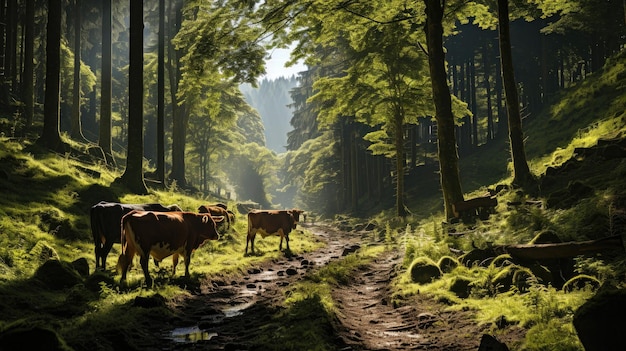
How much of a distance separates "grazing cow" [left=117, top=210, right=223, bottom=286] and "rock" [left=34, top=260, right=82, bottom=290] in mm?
904

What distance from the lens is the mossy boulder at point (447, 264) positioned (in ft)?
31.4

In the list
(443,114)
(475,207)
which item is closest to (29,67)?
(443,114)

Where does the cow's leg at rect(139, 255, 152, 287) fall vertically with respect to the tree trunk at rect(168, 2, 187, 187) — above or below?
below

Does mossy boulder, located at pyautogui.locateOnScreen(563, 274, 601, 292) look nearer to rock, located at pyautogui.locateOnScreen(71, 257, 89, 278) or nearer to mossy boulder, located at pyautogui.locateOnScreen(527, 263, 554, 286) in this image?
mossy boulder, located at pyautogui.locateOnScreen(527, 263, 554, 286)

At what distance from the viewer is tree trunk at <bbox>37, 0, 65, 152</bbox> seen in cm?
1797

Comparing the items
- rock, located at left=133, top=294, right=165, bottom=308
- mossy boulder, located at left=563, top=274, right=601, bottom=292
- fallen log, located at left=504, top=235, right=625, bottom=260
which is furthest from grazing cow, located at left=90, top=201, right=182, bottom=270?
mossy boulder, located at left=563, top=274, right=601, bottom=292

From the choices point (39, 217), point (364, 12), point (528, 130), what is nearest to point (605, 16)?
point (528, 130)

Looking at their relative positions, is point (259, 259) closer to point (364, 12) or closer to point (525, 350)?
point (364, 12)

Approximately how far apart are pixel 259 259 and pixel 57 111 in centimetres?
1088

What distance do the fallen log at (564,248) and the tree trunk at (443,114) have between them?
212 inches

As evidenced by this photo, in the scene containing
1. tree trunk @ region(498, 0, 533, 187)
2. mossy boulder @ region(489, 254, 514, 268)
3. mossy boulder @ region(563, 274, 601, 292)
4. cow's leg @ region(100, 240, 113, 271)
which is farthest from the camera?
tree trunk @ region(498, 0, 533, 187)

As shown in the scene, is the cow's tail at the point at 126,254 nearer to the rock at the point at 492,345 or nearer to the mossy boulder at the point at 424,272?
the mossy boulder at the point at 424,272

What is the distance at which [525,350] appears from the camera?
4680mm

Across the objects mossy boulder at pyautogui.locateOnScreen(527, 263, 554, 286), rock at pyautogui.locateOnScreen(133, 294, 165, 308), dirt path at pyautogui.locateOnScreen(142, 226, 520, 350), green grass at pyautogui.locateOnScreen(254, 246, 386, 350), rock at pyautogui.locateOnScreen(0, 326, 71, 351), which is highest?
rock at pyautogui.locateOnScreen(0, 326, 71, 351)
